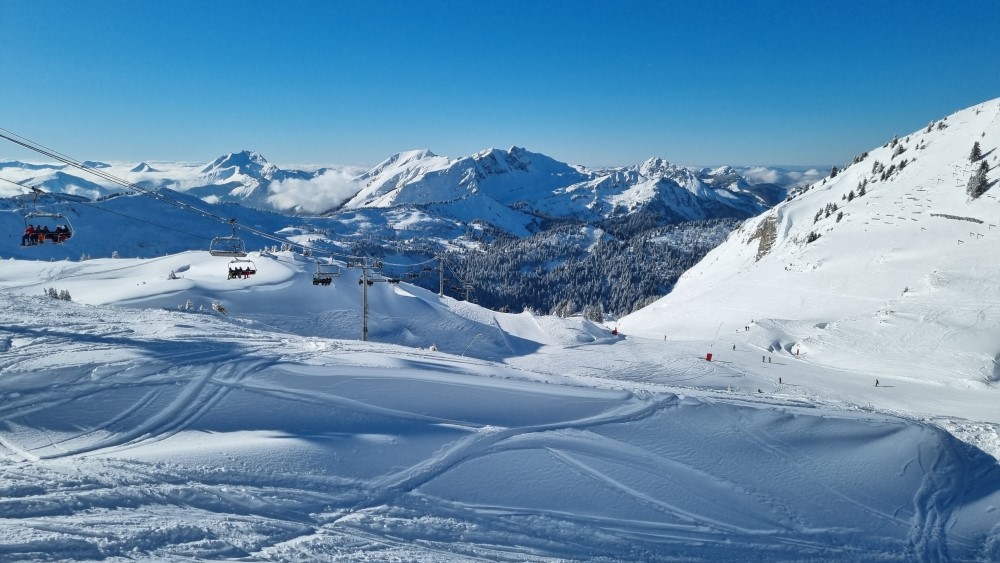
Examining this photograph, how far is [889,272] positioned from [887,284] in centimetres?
227

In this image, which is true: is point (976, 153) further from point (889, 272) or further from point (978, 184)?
point (889, 272)

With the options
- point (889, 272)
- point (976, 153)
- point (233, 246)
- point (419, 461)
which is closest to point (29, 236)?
point (233, 246)

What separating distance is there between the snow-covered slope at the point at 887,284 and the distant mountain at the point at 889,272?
0.42 feet

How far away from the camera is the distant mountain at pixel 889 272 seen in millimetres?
31047

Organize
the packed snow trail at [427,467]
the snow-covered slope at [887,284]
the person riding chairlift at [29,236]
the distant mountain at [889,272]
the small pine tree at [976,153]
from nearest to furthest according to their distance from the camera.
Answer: the packed snow trail at [427,467], the person riding chairlift at [29,236], the snow-covered slope at [887,284], the distant mountain at [889,272], the small pine tree at [976,153]

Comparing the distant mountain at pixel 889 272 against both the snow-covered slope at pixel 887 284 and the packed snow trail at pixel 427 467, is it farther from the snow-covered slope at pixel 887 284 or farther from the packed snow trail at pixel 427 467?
the packed snow trail at pixel 427 467

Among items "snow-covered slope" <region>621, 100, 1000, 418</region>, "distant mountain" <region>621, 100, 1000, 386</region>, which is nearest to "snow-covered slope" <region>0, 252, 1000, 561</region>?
"snow-covered slope" <region>621, 100, 1000, 418</region>

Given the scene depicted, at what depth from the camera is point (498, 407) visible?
12.2m

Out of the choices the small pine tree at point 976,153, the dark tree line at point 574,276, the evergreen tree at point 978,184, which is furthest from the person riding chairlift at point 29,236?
the dark tree line at point 574,276

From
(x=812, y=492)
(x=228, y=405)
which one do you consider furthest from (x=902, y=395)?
(x=228, y=405)

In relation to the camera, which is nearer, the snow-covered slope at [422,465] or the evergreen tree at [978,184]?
the snow-covered slope at [422,465]

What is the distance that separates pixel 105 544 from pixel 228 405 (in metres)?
4.82

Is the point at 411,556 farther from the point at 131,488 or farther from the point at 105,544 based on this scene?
the point at 131,488

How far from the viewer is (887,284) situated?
39.9 m
